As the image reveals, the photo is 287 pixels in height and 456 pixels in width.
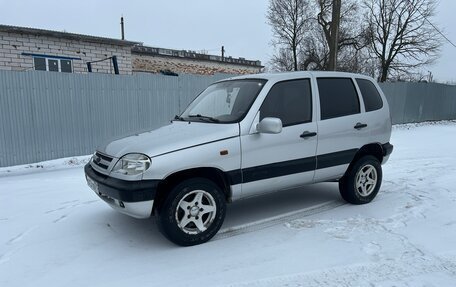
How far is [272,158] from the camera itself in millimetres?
4320

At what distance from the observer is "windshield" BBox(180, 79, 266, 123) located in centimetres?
431

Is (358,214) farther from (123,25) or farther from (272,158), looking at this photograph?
(123,25)

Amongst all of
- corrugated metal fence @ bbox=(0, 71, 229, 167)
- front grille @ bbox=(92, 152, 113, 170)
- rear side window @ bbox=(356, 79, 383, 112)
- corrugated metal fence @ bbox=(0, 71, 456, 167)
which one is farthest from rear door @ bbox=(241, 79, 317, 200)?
corrugated metal fence @ bbox=(0, 71, 229, 167)

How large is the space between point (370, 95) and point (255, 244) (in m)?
2.96

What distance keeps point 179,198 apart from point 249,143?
101cm

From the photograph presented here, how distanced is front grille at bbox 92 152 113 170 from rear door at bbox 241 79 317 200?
1.50m

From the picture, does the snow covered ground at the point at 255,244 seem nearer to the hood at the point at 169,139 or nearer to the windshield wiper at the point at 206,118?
the hood at the point at 169,139

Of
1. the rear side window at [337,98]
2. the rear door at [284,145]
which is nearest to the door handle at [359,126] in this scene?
the rear side window at [337,98]

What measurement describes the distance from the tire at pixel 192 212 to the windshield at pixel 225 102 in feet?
2.85

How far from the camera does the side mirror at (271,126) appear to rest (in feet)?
13.0

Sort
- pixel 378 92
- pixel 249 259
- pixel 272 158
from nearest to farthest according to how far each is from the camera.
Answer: pixel 249 259, pixel 272 158, pixel 378 92

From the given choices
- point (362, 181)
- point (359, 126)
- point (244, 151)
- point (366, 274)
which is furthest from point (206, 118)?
point (362, 181)

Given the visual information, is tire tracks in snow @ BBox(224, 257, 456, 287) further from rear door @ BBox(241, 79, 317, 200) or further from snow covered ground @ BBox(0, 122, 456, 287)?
rear door @ BBox(241, 79, 317, 200)

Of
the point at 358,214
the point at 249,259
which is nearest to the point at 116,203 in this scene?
the point at 249,259
